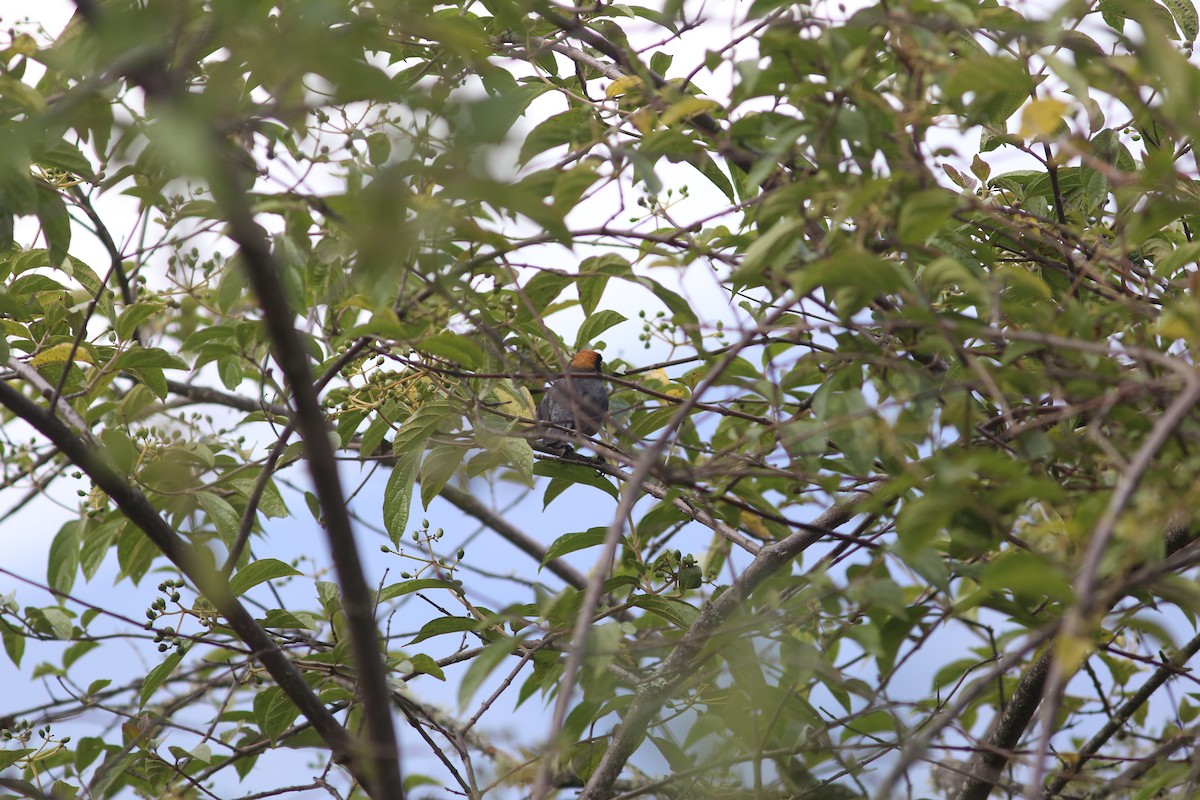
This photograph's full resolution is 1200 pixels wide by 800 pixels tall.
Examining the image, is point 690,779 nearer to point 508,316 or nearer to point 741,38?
point 508,316

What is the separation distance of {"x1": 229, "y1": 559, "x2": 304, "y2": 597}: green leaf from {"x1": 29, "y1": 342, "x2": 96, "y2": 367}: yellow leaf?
0.76 metres

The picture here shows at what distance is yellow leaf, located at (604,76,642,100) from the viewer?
2.39 metres

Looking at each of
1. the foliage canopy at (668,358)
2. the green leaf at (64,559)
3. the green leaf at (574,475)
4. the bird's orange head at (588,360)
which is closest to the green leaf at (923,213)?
the foliage canopy at (668,358)

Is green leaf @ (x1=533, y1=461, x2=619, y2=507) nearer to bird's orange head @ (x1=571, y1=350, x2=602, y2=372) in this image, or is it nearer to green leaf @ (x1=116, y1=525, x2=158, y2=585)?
bird's orange head @ (x1=571, y1=350, x2=602, y2=372)

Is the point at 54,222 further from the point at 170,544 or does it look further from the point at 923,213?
the point at 923,213

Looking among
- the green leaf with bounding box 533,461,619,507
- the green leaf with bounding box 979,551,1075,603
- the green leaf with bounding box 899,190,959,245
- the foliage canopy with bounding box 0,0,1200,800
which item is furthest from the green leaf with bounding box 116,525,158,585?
the green leaf with bounding box 979,551,1075,603

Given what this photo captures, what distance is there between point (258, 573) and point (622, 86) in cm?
148

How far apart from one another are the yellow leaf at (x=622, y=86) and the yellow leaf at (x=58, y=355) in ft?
5.05

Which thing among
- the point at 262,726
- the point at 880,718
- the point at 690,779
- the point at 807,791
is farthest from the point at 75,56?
the point at 880,718

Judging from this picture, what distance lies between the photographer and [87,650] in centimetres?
366

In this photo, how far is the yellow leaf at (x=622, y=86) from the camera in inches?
94.0

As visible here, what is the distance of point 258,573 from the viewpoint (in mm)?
2525

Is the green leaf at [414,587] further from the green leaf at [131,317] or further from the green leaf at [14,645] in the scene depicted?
the green leaf at [14,645]

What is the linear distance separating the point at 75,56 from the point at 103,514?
1.77 metres
